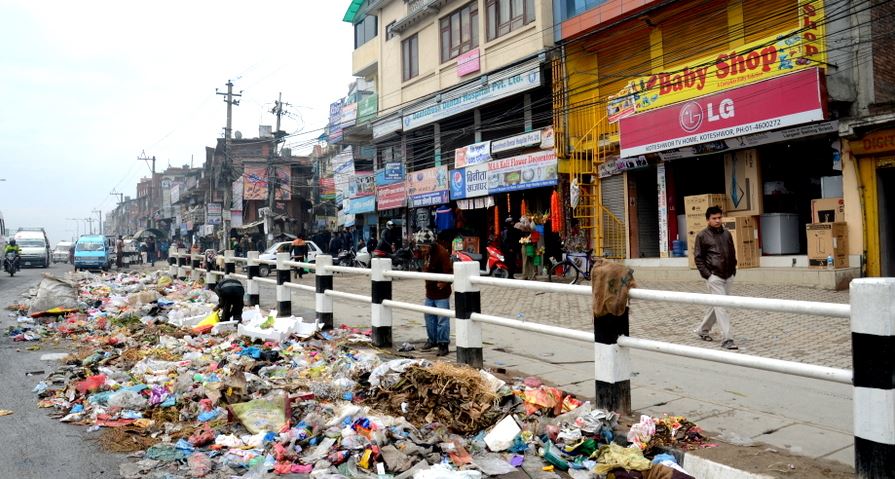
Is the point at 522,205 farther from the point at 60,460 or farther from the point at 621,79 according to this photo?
the point at 60,460

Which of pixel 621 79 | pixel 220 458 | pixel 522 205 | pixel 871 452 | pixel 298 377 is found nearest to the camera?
pixel 871 452

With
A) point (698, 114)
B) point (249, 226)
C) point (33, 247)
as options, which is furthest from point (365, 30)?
point (33, 247)

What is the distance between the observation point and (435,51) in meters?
25.6

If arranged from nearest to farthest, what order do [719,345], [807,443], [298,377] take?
[807,443] → [298,377] → [719,345]

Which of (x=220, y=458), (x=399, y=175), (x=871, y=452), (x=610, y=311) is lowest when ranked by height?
(x=220, y=458)

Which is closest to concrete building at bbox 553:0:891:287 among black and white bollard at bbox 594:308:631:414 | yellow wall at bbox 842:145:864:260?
yellow wall at bbox 842:145:864:260

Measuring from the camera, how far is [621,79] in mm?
18875

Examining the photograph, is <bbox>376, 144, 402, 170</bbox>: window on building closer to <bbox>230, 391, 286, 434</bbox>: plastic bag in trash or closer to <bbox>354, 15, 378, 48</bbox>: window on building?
<bbox>354, 15, 378, 48</bbox>: window on building

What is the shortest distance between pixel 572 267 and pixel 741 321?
313 inches

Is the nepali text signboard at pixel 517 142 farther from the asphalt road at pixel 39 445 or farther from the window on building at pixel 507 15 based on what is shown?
the asphalt road at pixel 39 445

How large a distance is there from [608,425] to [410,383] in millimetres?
1750

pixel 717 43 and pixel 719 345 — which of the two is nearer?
pixel 719 345

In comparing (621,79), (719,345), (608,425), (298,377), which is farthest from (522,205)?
(608,425)

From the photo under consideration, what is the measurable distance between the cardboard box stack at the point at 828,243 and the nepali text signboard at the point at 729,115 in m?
2.28
